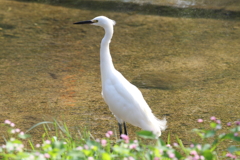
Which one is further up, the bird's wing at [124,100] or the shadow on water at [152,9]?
the shadow on water at [152,9]

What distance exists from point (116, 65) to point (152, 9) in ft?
8.33

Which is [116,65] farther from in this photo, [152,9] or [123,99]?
[152,9]

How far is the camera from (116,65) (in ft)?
15.9

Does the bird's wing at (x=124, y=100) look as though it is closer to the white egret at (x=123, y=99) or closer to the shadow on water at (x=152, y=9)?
the white egret at (x=123, y=99)

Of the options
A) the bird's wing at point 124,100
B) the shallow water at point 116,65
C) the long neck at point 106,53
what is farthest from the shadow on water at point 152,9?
the bird's wing at point 124,100

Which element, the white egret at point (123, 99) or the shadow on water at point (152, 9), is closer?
the white egret at point (123, 99)

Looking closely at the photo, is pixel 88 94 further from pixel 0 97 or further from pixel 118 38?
pixel 118 38

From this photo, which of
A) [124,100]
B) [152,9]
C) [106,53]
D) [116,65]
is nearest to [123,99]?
[124,100]

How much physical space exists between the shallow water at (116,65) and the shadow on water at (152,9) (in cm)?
10

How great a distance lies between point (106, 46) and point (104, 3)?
4.42 m

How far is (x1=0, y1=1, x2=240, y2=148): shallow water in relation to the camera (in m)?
3.69

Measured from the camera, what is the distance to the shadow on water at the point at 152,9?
22.2 ft

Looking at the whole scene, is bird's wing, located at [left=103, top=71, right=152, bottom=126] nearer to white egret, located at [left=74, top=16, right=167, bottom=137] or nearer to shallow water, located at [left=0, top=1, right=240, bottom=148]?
white egret, located at [left=74, top=16, right=167, bottom=137]

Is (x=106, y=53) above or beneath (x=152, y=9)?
beneath
